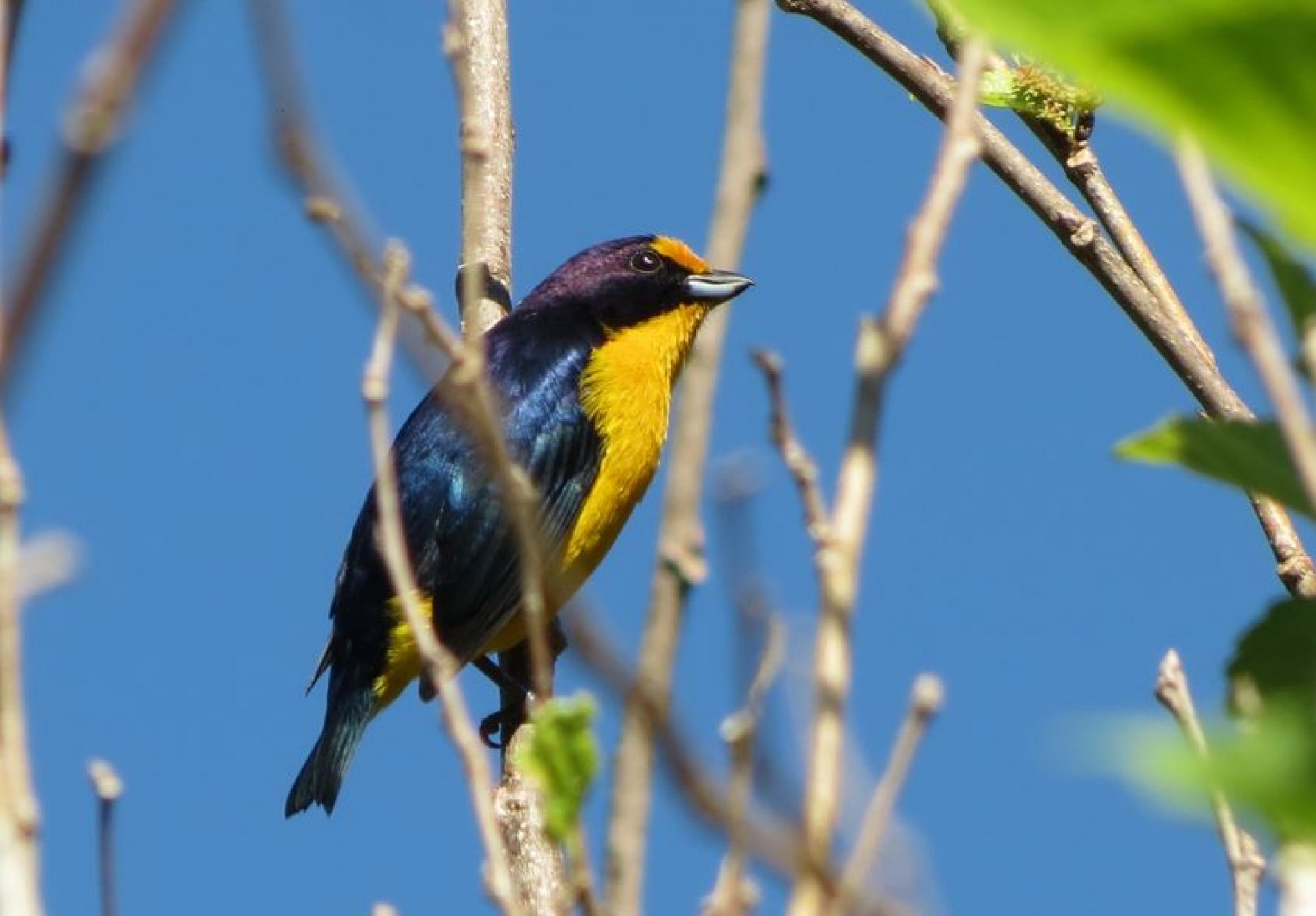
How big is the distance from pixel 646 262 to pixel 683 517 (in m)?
5.93

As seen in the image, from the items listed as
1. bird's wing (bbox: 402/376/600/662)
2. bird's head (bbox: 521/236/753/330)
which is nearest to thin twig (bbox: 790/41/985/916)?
bird's wing (bbox: 402/376/600/662)

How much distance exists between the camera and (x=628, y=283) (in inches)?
282

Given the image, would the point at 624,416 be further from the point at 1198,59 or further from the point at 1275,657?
the point at 1198,59

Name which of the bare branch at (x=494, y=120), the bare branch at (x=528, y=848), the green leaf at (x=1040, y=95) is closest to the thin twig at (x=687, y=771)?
the bare branch at (x=528, y=848)

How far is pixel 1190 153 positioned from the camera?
97cm

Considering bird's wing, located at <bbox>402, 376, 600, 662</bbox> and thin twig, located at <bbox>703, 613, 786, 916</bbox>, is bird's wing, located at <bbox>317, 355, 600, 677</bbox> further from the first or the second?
thin twig, located at <bbox>703, 613, 786, 916</bbox>

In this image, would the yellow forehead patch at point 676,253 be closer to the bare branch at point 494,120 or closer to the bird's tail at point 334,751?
the bare branch at point 494,120

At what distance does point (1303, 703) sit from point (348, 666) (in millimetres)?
5512

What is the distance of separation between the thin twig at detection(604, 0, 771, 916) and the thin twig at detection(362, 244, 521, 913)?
0.18 m

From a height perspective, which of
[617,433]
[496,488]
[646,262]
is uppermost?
[646,262]

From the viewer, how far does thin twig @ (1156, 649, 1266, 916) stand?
5.84 feet

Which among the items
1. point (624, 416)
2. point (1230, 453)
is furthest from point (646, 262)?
point (1230, 453)

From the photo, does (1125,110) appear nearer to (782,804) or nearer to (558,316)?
(782,804)

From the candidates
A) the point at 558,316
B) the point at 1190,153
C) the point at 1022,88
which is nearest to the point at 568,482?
the point at 558,316
